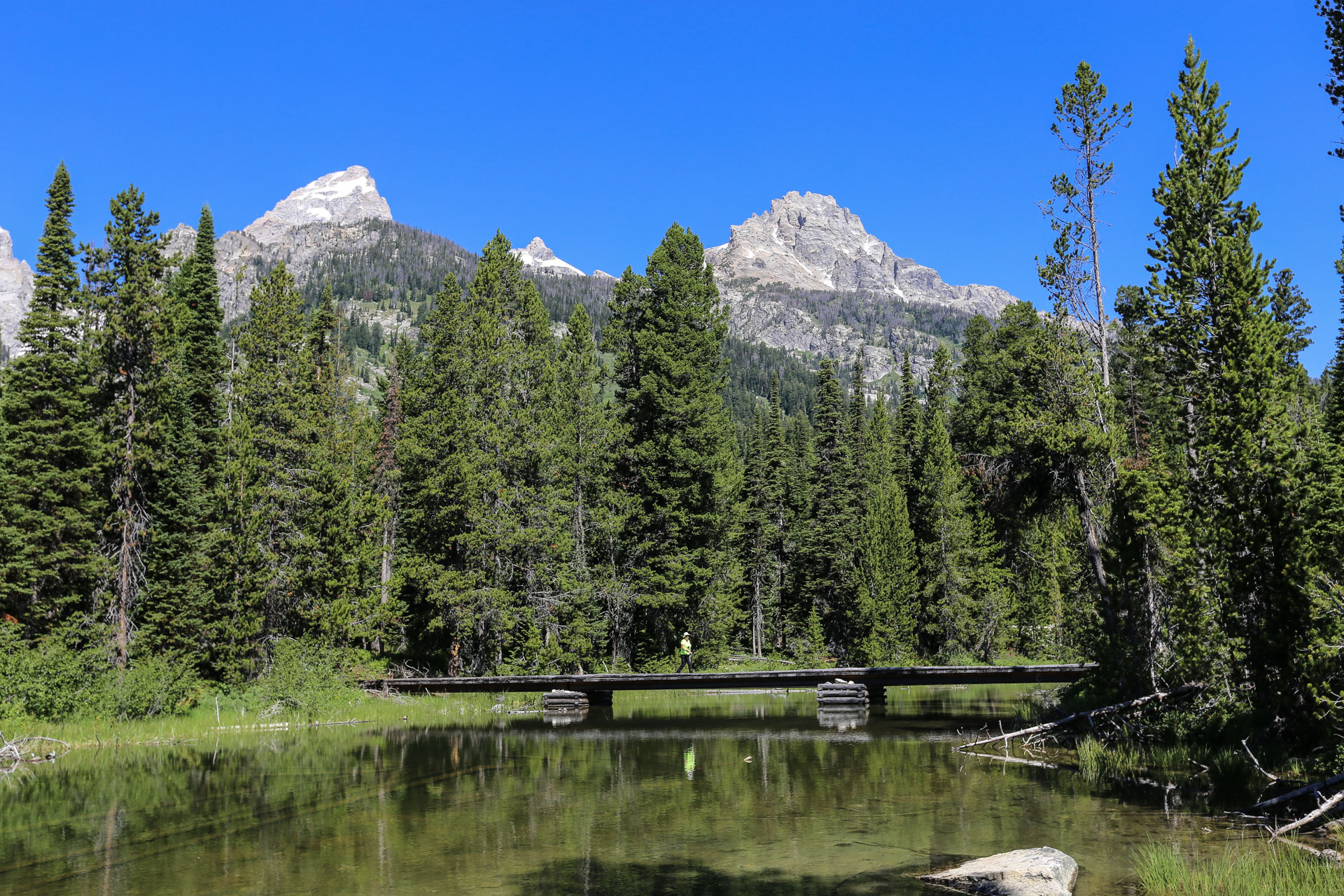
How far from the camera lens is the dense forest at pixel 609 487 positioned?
1881 cm

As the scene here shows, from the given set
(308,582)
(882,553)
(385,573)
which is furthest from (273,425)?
(882,553)

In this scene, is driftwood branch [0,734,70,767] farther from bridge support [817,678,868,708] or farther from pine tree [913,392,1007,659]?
pine tree [913,392,1007,659]

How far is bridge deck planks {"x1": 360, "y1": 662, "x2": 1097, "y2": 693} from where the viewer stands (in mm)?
33906

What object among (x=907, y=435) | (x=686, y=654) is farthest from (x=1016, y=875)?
(x=907, y=435)

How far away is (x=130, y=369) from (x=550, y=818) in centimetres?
2676

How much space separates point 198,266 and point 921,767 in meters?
41.6

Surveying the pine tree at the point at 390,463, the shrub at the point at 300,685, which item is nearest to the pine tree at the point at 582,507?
the shrub at the point at 300,685

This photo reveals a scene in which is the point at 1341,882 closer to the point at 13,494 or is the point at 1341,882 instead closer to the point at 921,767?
the point at 921,767

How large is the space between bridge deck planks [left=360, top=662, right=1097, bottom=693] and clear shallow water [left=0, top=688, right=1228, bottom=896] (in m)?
8.04

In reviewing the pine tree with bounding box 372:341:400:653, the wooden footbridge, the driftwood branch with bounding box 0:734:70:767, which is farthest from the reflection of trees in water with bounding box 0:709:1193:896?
the pine tree with bounding box 372:341:400:653

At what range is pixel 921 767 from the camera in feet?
67.9

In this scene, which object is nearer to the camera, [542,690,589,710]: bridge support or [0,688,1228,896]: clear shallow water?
[0,688,1228,896]: clear shallow water

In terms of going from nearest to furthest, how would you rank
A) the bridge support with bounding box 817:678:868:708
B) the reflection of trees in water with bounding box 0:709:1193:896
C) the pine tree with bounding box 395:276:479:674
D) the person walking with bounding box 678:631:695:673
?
the reflection of trees in water with bounding box 0:709:1193:896 → the bridge support with bounding box 817:678:868:708 → the pine tree with bounding box 395:276:479:674 → the person walking with bounding box 678:631:695:673

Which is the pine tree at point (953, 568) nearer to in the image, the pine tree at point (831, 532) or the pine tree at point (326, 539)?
the pine tree at point (831, 532)
